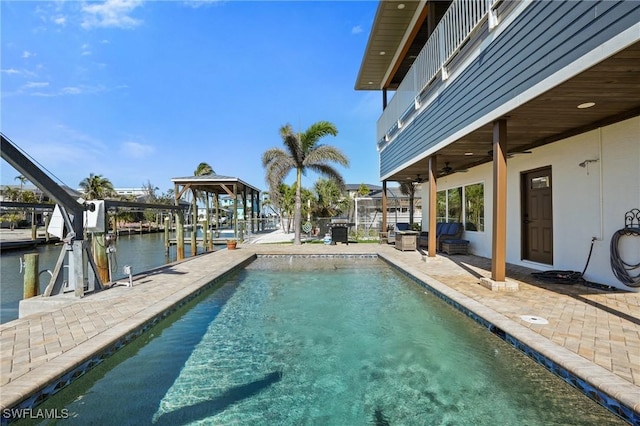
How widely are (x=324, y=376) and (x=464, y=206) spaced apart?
8880 mm

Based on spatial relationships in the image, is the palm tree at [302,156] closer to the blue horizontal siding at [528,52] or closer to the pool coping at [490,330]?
the blue horizontal siding at [528,52]

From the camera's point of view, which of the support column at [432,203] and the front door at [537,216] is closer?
the front door at [537,216]

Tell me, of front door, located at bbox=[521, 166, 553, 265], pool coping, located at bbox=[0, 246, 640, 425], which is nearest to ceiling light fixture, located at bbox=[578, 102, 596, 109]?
front door, located at bbox=[521, 166, 553, 265]

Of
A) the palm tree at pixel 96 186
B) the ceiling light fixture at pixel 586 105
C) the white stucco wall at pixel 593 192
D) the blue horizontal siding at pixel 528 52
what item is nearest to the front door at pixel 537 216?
the white stucco wall at pixel 593 192

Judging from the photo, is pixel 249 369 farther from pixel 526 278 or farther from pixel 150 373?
pixel 526 278

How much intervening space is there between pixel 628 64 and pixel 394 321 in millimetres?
3798

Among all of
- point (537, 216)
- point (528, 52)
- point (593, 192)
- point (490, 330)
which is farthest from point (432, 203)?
point (490, 330)

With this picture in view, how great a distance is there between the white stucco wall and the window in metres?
2.28

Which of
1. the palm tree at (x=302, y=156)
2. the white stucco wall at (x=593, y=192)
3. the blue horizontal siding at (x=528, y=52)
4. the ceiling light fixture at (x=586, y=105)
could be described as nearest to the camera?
the blue horizontal siding at (x=528, y=52)

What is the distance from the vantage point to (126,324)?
13.0ft

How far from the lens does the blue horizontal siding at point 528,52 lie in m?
3.18

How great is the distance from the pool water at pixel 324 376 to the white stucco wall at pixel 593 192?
277cm

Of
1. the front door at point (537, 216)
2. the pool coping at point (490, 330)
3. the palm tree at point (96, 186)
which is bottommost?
the pool coping at point (490, 330)

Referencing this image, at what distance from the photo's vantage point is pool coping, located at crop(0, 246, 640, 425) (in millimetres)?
2367
